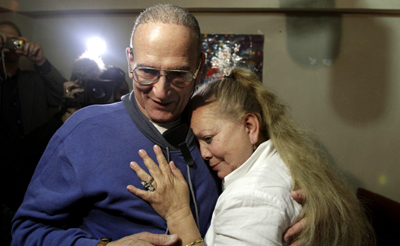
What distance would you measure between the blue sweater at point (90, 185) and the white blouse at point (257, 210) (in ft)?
0.81

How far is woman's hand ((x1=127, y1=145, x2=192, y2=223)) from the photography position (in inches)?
40.9

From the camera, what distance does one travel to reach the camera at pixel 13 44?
2.03 m

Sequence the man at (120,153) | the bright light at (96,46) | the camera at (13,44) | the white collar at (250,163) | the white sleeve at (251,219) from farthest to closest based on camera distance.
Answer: the bright light at (96,46), the camera at (13,44), the white collar at (250,163), the man at (120,153), the white sleeve at (251,219)

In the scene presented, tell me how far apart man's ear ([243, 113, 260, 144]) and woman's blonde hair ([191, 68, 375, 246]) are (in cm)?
3

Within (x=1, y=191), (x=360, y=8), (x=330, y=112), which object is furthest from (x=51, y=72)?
(x=360, y=8)

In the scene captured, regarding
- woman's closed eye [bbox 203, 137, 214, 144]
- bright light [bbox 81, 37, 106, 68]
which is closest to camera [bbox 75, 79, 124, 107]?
bright light [bbox 81, 37, 106, 68]

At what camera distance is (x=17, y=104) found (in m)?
2.15

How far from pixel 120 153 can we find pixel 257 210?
1.76 feet

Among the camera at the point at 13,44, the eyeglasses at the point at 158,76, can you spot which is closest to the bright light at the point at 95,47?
the camera at the point at 13,44

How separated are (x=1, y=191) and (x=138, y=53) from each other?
169cm

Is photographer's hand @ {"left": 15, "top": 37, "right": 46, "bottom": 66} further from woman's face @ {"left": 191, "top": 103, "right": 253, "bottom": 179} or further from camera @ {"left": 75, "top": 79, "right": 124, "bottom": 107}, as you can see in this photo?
woman's face @ {"left": 191, "top": 103, "right": 253, "bottom": 179}

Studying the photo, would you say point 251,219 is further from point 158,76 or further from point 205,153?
point 158,76

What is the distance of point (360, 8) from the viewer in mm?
2354

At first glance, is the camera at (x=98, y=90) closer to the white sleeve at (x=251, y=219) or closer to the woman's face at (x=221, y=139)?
the woman's face at (x=221, y=139)
